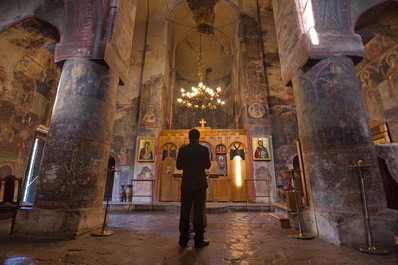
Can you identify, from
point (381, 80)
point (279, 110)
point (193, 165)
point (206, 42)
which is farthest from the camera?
point (206, 42)

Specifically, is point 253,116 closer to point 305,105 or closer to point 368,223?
point 305,105

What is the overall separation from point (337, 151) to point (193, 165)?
2.66 metres

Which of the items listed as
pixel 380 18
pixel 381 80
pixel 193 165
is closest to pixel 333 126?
pixel 193 165

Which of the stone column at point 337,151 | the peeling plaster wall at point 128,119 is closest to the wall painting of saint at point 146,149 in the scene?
the peeling plaster wall at point 128,119

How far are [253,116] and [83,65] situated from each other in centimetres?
897

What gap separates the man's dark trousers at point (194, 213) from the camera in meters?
2.97

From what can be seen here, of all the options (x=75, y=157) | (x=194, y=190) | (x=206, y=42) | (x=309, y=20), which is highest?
(x=206, y=42)

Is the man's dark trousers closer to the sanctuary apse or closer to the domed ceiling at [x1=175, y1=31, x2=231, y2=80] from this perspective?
the sanctuary apse

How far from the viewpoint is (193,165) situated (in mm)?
3146

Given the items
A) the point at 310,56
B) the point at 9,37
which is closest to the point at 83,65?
the point at 9,37

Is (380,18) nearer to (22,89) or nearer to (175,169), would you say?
(175,169)

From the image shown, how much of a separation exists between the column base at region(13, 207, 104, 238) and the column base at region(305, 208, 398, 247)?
4331mm

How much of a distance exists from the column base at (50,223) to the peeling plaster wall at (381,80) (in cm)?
1036

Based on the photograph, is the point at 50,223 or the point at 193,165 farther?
the point at 50,223
